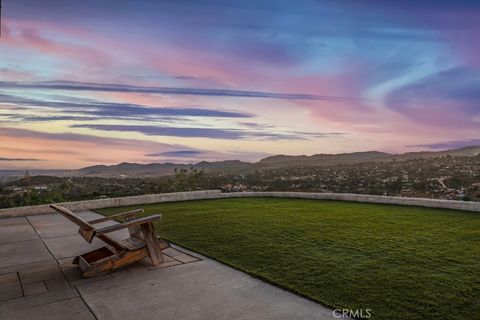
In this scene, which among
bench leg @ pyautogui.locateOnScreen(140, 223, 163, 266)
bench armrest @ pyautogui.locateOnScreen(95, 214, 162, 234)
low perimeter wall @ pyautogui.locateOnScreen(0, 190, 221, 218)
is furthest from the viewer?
low perimeter wall @ pyautogui.locateOnScreen(0, 190, 221, 218)

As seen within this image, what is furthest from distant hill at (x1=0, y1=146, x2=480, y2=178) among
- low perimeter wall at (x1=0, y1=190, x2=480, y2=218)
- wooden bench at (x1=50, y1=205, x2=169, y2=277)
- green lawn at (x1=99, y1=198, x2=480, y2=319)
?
wooden bench at (x1=50, y1=205, x2=169, y2=277)

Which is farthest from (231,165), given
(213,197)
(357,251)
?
(357,251)

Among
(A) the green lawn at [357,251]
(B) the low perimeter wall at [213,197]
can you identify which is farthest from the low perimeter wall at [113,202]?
(A) the green lawn at [357,251]

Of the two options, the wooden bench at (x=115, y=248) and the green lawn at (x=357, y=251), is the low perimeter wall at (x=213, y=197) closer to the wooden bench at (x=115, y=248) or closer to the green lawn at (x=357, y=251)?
the green lawn at (x=357, y=251)

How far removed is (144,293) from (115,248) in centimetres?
109

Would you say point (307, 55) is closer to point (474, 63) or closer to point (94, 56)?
point (474, 63)

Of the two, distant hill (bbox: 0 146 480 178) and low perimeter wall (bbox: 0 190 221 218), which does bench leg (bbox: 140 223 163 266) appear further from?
distant hill (bbox: 0 146 480 178)

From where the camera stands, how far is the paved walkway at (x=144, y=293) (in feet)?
11.3

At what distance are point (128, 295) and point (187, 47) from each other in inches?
329

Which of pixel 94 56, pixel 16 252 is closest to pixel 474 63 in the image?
pixel 94 56

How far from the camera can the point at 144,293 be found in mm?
3932

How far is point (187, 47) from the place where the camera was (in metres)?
11.0

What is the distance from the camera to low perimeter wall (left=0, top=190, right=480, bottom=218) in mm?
9273

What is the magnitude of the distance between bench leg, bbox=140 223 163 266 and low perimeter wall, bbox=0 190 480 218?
20.4 ft
